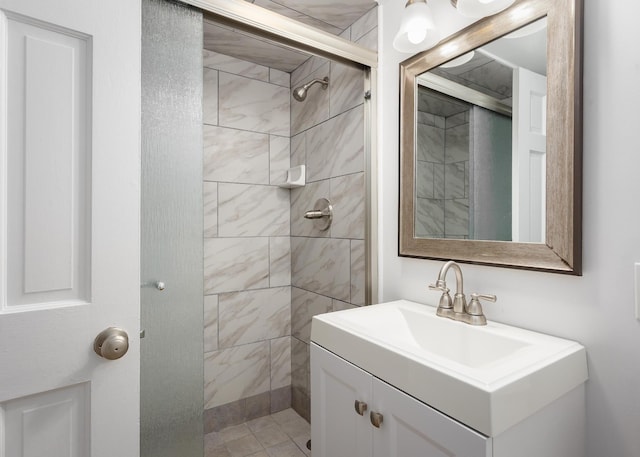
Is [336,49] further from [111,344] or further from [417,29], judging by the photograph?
[111,344]

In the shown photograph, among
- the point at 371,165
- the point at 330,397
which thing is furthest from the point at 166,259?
the point at 371,165

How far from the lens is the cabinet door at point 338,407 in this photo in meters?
0.89

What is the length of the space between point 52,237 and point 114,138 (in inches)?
10.0

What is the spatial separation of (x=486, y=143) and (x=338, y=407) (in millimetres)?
973

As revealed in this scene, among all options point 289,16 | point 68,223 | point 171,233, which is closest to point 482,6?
point 289,16

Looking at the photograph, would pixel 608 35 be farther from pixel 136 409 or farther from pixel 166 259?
pixel 136 409

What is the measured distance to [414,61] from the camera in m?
1.31

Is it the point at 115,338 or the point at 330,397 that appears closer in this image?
the point at 115,338

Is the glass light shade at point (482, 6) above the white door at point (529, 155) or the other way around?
above

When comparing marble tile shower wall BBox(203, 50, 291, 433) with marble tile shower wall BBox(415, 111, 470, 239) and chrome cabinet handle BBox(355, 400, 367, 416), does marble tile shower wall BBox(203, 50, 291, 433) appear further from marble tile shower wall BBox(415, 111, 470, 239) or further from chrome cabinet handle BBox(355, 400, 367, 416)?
chrome cabinet handle BBox(355, 400, 367, 416)

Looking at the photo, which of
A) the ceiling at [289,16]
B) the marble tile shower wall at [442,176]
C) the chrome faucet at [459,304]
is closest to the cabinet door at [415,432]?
the chrome faucet at [459,304]

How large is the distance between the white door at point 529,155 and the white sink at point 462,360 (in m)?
0.31

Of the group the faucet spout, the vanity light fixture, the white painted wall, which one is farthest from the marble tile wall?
the white painted wall

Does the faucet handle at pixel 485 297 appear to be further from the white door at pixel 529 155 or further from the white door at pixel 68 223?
the white door at pixel 68 223
